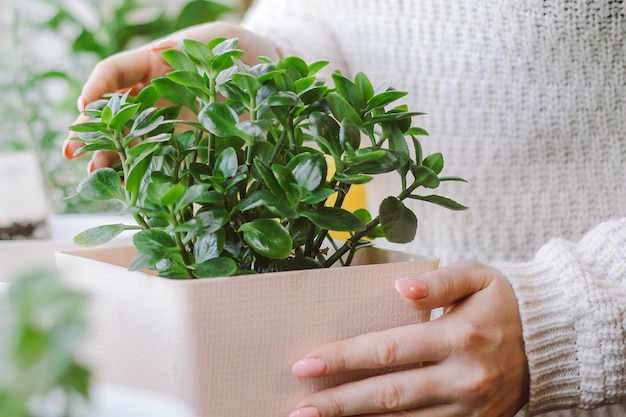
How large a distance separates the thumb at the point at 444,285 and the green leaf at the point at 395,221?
0.03 m

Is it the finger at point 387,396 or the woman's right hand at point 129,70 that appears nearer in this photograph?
the finger at point 387,396

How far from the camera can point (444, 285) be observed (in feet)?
1.39

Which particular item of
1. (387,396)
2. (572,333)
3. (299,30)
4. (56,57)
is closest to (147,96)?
(387,396)

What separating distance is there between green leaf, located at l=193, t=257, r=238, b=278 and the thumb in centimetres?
10

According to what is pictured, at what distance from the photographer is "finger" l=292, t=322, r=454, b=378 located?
0.38 m

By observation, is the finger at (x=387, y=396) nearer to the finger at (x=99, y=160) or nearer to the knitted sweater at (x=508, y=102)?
the finger at (x=99, y=160)

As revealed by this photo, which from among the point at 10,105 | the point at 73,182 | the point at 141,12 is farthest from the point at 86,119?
the point at 141,12

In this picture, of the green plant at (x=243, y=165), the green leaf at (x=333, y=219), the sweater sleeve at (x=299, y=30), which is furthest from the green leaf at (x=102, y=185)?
the sweater sleeve at (x=299, y=30)

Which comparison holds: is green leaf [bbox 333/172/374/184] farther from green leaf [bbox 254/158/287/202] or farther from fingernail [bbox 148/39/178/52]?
fingernail [bbox 148/39/178/52]

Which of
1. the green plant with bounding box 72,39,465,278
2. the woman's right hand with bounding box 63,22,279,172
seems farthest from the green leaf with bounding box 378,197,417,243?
the woman's right hand with bounding box 63,22,279,172

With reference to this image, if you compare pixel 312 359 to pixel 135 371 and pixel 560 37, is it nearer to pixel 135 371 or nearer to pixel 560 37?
pixel 135 371

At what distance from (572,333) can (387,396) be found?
0.62 ft

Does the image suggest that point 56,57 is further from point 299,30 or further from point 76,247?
point 76,247

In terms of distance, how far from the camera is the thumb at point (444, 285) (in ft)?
1.31
